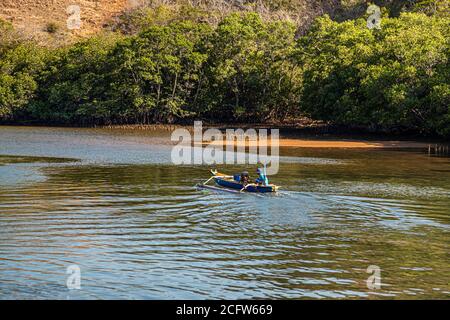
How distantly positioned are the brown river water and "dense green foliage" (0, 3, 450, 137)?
2799cm

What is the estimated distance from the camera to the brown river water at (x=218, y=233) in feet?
58.8

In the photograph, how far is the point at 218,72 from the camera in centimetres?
8456

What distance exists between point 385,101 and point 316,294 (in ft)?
164

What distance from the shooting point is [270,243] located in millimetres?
22516

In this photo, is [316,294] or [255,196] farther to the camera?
[255,196]

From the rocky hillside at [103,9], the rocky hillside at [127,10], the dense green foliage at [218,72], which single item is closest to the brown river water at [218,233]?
the dense green foliage at [218,72]

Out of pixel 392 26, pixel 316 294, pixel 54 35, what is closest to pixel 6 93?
pixel 54 35

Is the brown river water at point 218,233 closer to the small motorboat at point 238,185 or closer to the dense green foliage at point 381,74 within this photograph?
the small motorboat at point 238,185

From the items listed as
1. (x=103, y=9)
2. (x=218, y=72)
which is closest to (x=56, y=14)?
(x=103, y=9)

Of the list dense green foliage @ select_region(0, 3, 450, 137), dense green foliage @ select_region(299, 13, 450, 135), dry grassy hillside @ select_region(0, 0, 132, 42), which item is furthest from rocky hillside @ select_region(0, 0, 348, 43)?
dense green foliage @ select_region(299, 13, 450, 135)

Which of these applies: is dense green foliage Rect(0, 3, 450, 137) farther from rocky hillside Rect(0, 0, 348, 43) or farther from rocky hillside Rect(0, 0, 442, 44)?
rocky hillside Rect(0, 0, 348, 43)

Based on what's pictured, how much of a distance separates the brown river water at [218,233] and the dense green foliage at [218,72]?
1102 inches

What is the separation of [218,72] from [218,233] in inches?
2443
